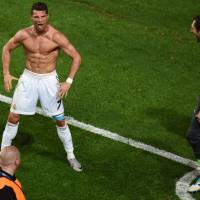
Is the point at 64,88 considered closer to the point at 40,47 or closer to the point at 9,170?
the point at 40,47

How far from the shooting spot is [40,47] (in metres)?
9.95

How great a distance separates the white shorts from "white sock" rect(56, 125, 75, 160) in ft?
1.11

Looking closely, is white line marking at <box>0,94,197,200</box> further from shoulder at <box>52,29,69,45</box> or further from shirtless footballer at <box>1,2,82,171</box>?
shoulder at <box>52,29,69,45</box>

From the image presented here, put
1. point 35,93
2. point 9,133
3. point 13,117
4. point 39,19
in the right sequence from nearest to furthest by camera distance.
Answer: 1. point 39,19
2. point 35,93
3. point 13,117
4. point 9,133

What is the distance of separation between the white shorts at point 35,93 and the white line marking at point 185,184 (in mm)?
2336

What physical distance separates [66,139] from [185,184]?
2.13 metres

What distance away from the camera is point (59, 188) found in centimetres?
1003

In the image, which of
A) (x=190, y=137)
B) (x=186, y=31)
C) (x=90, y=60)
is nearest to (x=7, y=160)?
(x=190, y=137)

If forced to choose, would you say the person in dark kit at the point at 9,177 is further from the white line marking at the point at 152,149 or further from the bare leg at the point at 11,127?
the white line marking at the point at 152,149

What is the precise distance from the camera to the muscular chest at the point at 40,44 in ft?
32.6

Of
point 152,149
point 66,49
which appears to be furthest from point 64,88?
point 152,149

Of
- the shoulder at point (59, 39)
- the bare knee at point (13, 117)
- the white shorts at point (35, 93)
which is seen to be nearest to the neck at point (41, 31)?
the shoulder at point (59, 39)

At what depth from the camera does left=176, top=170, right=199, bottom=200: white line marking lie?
32.5 ft

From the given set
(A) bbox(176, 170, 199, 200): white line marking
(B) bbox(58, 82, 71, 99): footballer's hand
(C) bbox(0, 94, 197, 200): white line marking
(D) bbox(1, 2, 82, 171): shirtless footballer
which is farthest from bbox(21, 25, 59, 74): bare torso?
(A) bbox(176, 170, 199, 200): white line marking
